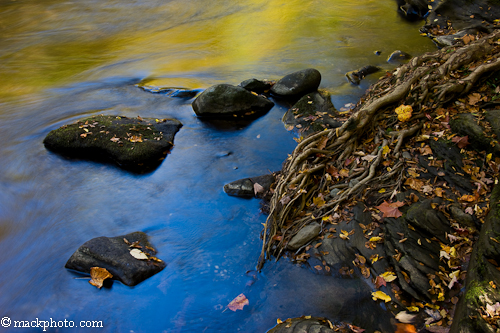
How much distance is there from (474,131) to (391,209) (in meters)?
1.79

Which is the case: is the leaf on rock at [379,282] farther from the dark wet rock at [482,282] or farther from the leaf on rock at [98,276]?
the leaf on rock at [98,276]

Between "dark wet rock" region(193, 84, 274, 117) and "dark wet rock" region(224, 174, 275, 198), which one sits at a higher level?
"dark wet rock" region(193, 84, 274, 117)

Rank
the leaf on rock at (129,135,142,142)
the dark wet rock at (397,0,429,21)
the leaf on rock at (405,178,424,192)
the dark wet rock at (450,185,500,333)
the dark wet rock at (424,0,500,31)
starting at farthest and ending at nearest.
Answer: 1. the dark wet rock at (397,0,429,21)
2. the dark wet rock at (424,0,500,31)
3. the leaf on rock at (129,135,142,142)
4. the leaf on rock at (405,178,424,192)
5. the dark wet rock at (450,185,500,333)

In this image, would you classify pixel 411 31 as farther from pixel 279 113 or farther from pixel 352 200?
pixel 352 200

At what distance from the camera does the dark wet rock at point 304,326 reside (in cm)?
399

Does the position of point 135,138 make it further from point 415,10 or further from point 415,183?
point 415,10

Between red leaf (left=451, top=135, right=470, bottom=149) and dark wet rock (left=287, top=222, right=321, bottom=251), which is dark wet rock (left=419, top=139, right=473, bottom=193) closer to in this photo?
red leaf (left=451, top=135, right=470, bottom=149)

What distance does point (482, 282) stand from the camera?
3.44 metres

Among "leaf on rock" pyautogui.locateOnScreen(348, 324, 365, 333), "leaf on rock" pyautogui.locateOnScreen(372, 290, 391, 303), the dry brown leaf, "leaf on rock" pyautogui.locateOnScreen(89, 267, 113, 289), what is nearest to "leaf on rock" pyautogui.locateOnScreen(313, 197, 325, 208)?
the dry brown leaf

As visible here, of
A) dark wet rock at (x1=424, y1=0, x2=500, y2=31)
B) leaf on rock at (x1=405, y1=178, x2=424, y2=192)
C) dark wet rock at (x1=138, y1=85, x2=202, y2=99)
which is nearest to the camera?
leaf on rock at (x1=405, y1=178, x2=424, y2=192)

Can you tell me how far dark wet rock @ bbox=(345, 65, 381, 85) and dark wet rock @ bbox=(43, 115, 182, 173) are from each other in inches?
226

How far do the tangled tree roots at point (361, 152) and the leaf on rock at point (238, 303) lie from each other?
2.13 ft

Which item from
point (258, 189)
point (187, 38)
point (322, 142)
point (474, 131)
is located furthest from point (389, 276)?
point (187, 38)

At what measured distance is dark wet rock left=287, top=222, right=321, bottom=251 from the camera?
16.9ft
